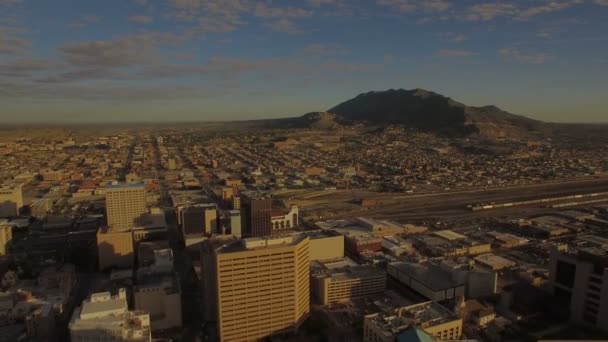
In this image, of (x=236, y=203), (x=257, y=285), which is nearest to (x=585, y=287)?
(x=257, y=285)

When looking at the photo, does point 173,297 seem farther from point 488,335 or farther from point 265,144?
point 265,144

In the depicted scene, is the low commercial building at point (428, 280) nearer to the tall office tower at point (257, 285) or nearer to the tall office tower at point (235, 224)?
the tall office tower at point (257, 285)

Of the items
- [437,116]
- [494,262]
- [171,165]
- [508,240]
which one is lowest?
[494,262]

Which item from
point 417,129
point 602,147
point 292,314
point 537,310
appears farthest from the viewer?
point 417,129

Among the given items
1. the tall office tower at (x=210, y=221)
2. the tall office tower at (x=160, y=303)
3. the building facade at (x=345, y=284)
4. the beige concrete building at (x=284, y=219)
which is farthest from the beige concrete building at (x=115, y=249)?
the building facade at (x=345, y=284)

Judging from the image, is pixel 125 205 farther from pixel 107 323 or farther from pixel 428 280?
pixel 428 280

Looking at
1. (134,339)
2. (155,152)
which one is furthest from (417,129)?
(134,339)
